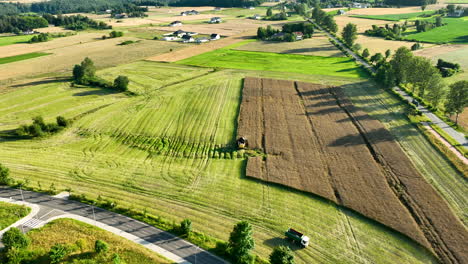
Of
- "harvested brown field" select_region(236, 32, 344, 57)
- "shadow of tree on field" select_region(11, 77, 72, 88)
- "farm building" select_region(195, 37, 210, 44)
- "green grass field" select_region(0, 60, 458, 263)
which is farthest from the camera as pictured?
"farm building" select_region(195, 37, 210, 44)

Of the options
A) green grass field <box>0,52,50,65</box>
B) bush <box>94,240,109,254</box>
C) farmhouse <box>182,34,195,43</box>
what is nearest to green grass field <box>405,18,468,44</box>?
Result: farmhouse <box>182,34,195,43</box>

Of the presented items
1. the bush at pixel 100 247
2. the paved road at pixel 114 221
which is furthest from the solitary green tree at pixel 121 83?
the bush at pixel 100 247

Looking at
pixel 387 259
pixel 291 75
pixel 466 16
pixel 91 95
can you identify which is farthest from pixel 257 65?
pixel 466 16

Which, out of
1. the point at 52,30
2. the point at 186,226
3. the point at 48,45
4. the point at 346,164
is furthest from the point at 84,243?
the point at 52,30

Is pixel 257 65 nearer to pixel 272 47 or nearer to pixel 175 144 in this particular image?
pixel 272 47

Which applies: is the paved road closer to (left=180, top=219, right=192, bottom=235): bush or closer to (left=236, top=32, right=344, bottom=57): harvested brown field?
(left=180, top=219, right=192, bottom=235): bush

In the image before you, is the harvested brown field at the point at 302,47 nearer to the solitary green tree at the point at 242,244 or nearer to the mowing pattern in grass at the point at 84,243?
the solitary green tree at the point at 242,244
